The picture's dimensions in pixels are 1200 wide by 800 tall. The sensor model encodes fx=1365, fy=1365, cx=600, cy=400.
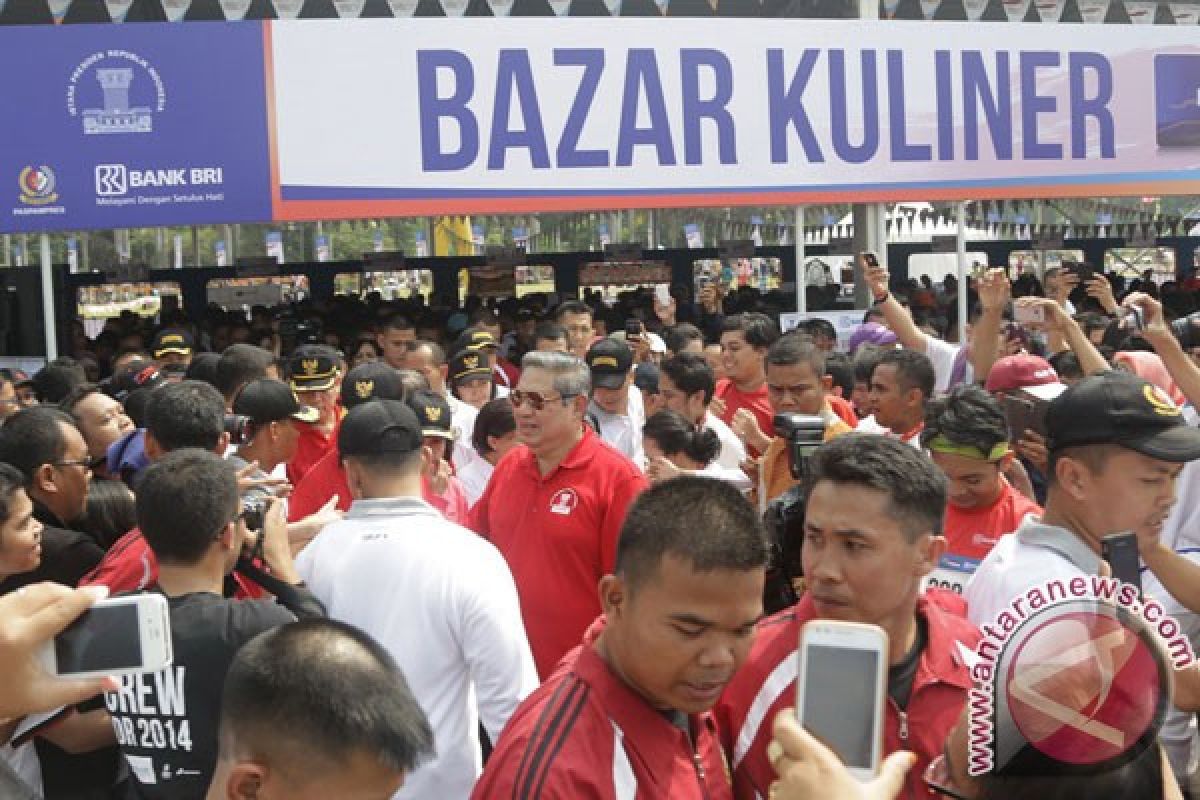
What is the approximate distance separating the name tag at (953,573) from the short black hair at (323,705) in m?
2.23

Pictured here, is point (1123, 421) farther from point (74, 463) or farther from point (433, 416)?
point (74, 463)

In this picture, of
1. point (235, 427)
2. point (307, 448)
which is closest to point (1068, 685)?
point (235, 427)

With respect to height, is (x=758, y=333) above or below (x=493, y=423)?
above

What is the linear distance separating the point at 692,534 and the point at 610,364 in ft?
17.9

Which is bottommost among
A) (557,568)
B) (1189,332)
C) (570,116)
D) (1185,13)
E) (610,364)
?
(557,568)

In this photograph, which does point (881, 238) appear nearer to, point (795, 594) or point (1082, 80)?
point (1082, 80)

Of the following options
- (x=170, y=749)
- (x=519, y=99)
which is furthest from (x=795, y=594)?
(x=519, y=99)

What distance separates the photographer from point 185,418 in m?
5.20

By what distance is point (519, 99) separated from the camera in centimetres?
1350

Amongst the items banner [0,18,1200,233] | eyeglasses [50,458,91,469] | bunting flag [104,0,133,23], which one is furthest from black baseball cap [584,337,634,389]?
bunting flag [104,0,133,23]

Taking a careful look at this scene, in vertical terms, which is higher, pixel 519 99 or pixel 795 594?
pixel 519 99

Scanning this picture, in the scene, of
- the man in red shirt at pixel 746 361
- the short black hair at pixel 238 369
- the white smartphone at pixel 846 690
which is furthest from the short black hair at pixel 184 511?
the man in red shirt at pixel 746 361

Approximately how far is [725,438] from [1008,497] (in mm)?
2750

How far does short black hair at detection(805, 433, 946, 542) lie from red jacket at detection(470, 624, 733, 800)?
0.68 meters
